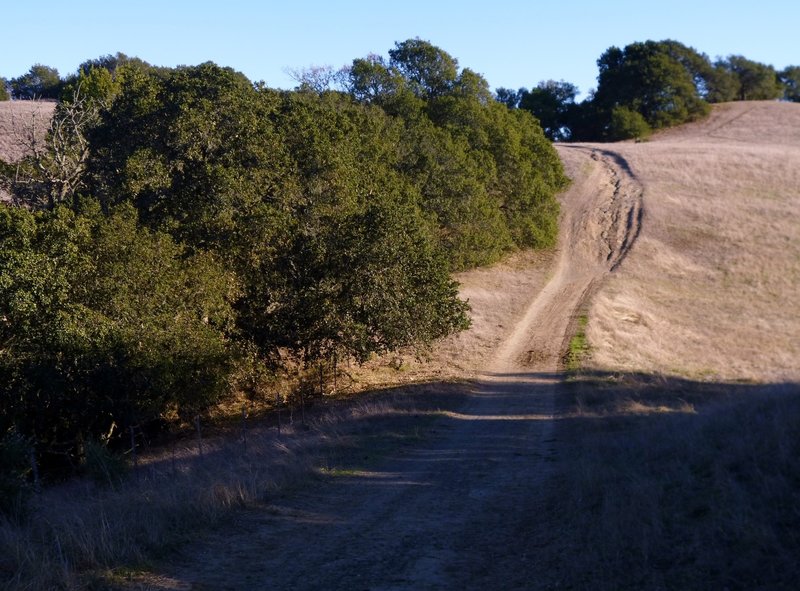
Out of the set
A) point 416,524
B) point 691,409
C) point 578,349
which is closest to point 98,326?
point 416,524

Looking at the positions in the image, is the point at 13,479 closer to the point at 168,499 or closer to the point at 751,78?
the point at 168,499

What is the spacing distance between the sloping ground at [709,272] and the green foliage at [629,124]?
33.9 feet

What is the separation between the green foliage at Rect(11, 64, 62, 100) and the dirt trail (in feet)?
293

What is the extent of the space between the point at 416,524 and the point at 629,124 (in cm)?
8649

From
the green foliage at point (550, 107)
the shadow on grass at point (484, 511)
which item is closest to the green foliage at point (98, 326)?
the shadow on grass at point (484, 511)

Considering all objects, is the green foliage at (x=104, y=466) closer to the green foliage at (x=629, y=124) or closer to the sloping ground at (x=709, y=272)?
the sloping ground at (x=709, y=272)

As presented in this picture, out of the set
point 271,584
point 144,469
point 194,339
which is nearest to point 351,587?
point 271,584

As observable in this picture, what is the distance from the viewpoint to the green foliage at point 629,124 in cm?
8969

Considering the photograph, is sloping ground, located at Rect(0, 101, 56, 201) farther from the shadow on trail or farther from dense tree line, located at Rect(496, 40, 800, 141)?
dense tree line, located at Rect(496, 40, 800, 141)

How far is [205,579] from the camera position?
26.0 ft

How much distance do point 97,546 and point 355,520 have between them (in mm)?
3018

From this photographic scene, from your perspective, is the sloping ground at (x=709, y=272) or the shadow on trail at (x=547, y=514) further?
the sloping ground at (x=709, y=272)

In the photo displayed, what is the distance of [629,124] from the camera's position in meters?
89.7

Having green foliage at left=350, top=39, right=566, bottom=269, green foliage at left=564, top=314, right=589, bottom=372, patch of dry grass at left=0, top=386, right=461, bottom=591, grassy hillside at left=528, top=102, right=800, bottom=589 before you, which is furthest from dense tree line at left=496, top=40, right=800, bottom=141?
patch of dry grass at left=0, top=386, right=461, bottom=591
